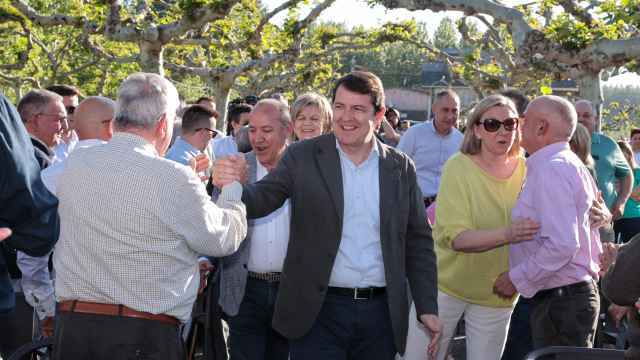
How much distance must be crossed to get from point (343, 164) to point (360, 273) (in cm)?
58

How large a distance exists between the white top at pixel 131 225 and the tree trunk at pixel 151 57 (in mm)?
12404

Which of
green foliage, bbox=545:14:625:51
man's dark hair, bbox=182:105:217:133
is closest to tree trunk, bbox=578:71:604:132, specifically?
green foliage, bbox=545:14:625:51

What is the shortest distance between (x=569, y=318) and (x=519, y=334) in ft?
2.39

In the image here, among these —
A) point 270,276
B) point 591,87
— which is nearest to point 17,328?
point 270,276

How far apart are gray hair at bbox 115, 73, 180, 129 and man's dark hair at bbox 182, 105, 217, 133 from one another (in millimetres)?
3399

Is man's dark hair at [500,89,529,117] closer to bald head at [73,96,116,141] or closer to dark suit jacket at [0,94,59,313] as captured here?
bald head at [73,96,116,141]

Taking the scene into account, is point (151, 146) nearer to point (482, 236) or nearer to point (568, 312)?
point (482, 236)

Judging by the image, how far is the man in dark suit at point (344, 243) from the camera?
384 centimetres

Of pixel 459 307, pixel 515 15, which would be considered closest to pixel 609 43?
pixel 515 15

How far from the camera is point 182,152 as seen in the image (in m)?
6.58

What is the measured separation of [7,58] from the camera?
32406 mm

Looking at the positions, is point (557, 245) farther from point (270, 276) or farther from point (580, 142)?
point (270, 276)

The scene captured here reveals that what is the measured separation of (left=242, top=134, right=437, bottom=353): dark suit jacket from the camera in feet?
12.6

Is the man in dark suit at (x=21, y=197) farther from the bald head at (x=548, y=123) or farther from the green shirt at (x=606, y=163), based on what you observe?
the green shirt at (x=606, y=163)
